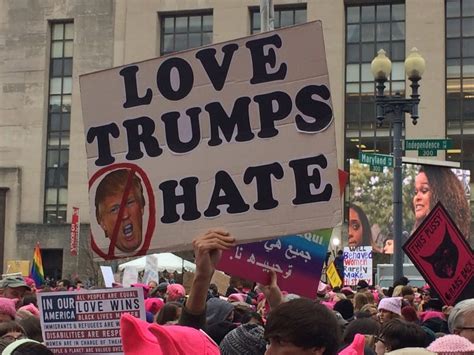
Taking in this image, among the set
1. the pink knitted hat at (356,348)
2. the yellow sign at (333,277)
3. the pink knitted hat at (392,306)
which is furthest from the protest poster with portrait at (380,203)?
the pink knitted hat at (356,348)

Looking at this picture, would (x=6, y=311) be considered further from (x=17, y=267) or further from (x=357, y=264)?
(x=17, y=267)

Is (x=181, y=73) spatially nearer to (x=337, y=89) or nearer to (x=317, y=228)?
(x=317, y=228)

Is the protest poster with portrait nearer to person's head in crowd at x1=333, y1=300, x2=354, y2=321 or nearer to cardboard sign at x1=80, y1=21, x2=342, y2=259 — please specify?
person's head in crowd at x1=333, y1=300, x2=354, y2=321

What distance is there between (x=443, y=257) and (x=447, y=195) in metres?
24.0

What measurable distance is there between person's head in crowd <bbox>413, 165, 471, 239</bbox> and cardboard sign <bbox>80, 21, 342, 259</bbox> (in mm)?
26342

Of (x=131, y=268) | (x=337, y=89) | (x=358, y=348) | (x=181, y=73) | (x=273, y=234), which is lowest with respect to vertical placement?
(x=131, y=268)

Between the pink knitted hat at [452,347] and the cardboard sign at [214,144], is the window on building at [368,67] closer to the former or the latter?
the cardboard sign at [214,144]

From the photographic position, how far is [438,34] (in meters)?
46.0

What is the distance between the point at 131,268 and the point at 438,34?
30.4 meters

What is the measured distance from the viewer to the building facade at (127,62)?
46094 mm

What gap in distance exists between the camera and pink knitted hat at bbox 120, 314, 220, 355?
280 centimetres

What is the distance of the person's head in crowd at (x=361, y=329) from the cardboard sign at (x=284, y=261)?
65 centimetres

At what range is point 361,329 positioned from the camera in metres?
5.98

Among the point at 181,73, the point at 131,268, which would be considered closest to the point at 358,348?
the point at 181,73
